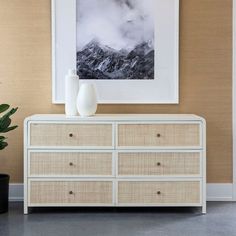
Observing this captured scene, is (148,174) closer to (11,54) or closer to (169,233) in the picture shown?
(169,233)

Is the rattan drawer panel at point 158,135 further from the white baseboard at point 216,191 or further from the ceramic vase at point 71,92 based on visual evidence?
the white baseboard at point 216,191

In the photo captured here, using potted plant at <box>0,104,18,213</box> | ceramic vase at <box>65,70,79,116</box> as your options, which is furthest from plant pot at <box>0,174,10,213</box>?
ceramic vase at <box>65,70,79,116</box>

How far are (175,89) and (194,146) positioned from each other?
0.60m

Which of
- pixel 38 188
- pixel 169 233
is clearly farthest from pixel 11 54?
pixel 169 233

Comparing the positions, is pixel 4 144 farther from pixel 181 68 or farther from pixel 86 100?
→ pixel 181 68

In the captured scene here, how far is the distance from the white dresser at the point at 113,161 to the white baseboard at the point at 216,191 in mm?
474

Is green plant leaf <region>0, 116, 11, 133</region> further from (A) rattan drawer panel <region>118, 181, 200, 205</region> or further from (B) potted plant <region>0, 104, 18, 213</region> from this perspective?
(A) rattan drawer panel <region>118, 181, 200, 205</region>

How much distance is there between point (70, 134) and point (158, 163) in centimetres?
67

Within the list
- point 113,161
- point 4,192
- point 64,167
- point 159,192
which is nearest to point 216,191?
→ point 159,192

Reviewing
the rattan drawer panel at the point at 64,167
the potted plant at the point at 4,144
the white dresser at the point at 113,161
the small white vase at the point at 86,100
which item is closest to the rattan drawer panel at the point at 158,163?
the white dresser at the point at 113,161

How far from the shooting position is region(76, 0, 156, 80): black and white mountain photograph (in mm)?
4617

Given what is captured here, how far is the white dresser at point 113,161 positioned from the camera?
13.9 feet

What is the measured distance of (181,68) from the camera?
468 centimetres

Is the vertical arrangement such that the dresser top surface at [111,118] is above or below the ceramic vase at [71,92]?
below
